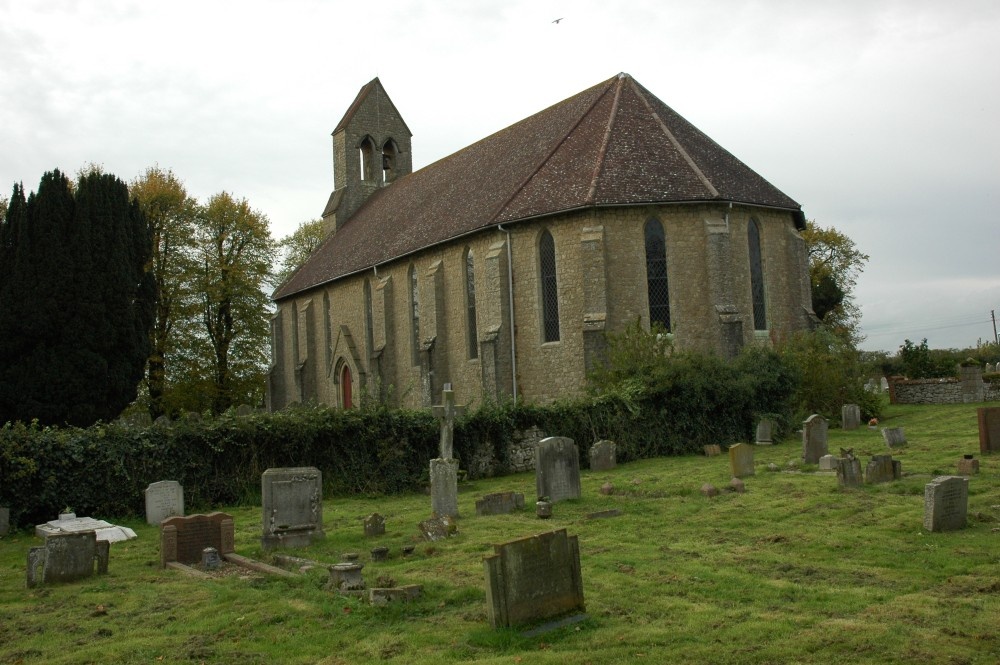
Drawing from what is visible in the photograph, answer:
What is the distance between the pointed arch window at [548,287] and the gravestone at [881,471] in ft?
43.6

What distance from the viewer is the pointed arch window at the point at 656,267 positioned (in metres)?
25.0

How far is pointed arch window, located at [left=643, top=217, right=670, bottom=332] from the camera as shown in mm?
24969

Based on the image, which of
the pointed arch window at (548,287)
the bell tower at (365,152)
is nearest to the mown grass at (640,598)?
the pointed arch window at (548,287)

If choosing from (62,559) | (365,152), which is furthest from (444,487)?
(365,152)

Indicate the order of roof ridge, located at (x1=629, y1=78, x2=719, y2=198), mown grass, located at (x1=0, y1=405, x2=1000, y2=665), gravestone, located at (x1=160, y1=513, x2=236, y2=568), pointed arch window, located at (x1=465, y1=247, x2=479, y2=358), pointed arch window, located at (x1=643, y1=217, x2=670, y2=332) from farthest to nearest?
pointed arch window, located at (x1=465, y1=247, x2=479, y2=358) → pointed arch window, located at (x1=643, y1=217, x2=670, y2=332) → roof ridge, located at (x1=629, y1=78, x2=719, y2=198) → gravestone, located at (x1=160, y1=513, x2=236, y2=568) → mown grass, located at (x1=0, y1=405, x2=1000, y2=665)

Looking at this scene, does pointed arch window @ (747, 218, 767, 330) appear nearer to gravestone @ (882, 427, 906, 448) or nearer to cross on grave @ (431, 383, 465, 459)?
gravestone @ (882, 427, 906, 448)

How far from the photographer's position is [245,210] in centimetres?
4166

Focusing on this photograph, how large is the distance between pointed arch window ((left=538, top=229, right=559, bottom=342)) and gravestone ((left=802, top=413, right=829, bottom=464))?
418 inches

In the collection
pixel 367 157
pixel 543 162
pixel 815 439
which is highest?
pixel 367 157

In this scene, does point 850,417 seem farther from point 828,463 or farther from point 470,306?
point 470,306

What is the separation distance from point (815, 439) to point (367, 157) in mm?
32067

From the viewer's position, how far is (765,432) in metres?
20.5

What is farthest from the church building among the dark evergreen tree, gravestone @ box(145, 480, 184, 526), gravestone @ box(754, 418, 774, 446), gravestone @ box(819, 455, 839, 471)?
gravestone @ box(145, 480, 184, 526)

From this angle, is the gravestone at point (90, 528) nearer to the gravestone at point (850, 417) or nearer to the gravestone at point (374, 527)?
the gravestone at point (374, 527)
